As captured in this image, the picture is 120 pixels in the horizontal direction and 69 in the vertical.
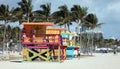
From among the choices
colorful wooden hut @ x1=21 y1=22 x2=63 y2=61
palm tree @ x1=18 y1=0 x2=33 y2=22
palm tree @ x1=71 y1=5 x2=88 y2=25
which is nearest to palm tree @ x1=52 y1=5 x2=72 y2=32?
palm tree @ x1=71 y1=5 x2=88 y2=25

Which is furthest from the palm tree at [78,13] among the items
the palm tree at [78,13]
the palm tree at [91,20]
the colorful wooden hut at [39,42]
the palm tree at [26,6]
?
the colorful wooden hut at [39,42]

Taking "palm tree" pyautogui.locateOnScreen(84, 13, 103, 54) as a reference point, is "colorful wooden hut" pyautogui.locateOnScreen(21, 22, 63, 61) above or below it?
below

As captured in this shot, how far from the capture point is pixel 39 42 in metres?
39.7

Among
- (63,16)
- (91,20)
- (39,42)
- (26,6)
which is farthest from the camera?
(91,20)

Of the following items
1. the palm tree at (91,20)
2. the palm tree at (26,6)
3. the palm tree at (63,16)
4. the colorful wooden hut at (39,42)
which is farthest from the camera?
the palm tree at (91,20)

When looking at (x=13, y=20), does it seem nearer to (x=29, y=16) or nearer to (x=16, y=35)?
(x=29, y=16)

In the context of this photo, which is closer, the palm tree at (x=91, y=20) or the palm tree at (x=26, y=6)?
the palm tree at (x=26, y=6)

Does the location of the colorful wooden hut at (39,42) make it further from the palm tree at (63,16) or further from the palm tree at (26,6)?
the palm tree at (63,16)

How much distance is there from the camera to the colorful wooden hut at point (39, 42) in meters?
39.7

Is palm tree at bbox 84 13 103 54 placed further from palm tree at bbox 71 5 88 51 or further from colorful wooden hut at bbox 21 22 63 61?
colorful wooden hut at bbox 21 22 63 61

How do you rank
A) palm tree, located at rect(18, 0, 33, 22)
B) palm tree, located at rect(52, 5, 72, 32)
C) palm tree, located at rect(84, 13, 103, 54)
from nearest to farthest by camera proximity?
1. palm tree, located at rect(18, 0, 33, 22)
2. palm tree, located at rect(52, 5, 72, 32)
3. palm tree, located at rect(84, 13, 103, 54)

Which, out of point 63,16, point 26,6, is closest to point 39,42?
point 26,6

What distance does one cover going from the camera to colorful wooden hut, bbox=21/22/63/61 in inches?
1564

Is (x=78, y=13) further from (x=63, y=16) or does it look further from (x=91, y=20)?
(x=91, y=20)
